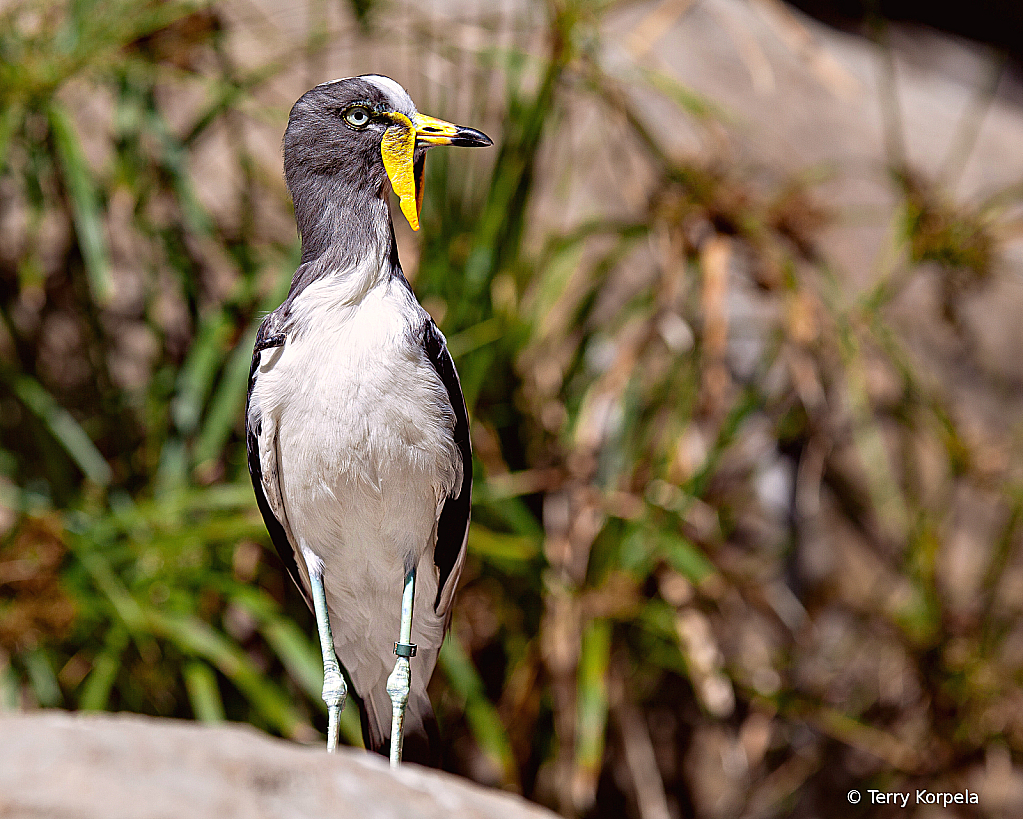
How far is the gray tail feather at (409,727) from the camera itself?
121cm

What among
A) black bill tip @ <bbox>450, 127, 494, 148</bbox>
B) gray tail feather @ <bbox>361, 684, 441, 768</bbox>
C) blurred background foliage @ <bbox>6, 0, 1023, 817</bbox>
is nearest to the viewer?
black bill tip @ <bbox>450, 127, 494, 148</bbox>

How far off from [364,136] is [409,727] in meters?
0.73

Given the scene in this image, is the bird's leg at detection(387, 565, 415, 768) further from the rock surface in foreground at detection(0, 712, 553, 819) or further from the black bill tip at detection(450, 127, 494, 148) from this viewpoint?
the black bill tip at detection(450, 127, 494, 148)

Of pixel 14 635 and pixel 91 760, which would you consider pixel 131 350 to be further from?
pixel 91 760

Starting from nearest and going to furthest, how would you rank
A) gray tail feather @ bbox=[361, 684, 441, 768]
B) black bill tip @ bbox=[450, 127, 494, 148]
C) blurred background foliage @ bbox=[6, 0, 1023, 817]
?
black bill tip @ bbox=[450, 127, 494, 148] < gray tail feather @ bbox=[361, 684, 441, 768] < blurred background foliage @ bbox=[6, 0, 1023, 817]

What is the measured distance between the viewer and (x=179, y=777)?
80 centimetres

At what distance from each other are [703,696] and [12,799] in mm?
1675

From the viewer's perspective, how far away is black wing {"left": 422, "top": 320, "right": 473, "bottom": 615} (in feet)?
3.38

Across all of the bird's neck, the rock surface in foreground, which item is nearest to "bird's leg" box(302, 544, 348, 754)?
the rock surface in foreground

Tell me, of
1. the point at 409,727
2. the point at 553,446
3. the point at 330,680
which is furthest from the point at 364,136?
the point at 553,446

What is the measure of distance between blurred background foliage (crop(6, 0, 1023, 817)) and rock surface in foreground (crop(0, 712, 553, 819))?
0.96 metres

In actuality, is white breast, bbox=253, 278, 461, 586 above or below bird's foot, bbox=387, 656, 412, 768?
above

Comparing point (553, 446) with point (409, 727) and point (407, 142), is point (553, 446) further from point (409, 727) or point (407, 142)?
point (407, 142)

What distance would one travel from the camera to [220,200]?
2.54 m
